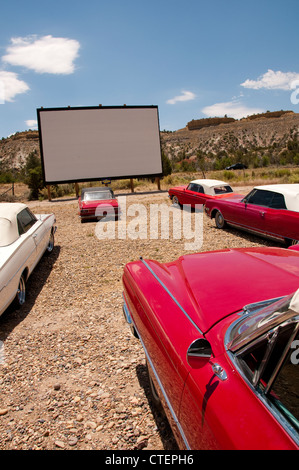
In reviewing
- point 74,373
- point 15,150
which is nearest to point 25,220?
point 74,373

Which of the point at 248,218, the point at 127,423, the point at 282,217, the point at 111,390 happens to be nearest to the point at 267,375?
the point at 127,423

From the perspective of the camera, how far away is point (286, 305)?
4.75 feet

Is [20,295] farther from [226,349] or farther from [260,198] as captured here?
[260,198]

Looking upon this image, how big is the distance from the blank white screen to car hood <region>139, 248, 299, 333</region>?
1897cm

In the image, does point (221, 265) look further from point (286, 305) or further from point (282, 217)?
point (282, 217)

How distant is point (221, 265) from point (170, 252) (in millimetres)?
4165

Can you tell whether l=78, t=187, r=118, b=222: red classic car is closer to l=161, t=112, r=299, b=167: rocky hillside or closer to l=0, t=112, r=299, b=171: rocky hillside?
l=0, t=112, r=299, b=171: rocky hillside

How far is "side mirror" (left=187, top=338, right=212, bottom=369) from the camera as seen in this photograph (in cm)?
148

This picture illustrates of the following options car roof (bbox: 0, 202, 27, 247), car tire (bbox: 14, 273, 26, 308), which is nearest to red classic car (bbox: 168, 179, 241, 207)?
car roof (bbox: 0, 202, 27, 247)

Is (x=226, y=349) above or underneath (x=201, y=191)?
underneath

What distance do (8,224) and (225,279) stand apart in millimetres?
3901

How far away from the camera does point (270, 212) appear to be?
6.53m

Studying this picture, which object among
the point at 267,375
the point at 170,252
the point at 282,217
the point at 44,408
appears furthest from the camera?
the point at 170,252

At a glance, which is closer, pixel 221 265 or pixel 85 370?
pixel 221 265
